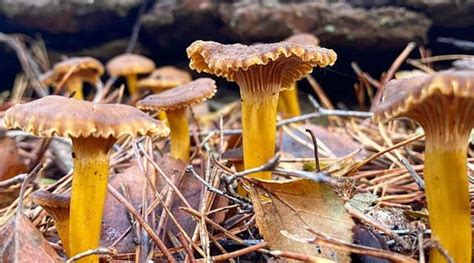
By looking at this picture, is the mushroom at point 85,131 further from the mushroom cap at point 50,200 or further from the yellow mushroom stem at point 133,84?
the yellow mushroom stem at point 133,84

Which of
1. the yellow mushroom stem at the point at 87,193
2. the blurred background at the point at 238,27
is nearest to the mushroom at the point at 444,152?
the yellow mushroom stem at the point at 87,193

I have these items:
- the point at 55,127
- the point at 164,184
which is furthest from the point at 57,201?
the point at 164,184

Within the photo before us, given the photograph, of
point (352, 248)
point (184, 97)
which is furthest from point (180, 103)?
point (352, 248)

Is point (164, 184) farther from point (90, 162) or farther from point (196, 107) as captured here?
point (196, 107)

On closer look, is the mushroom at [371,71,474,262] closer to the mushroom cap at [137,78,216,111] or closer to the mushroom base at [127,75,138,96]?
the mushroom cap at [137,78,216,111]

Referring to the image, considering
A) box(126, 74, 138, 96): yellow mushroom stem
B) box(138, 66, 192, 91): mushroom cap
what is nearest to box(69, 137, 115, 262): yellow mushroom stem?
box(138, 66, 192, 91): mushroom cap

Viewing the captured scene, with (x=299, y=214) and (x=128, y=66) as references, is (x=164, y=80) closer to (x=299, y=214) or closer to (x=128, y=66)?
(x=128, y=66)

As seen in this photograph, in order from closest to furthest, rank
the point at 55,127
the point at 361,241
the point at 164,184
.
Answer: the point at 55,127, the point at 361,241, the point at 164,184
